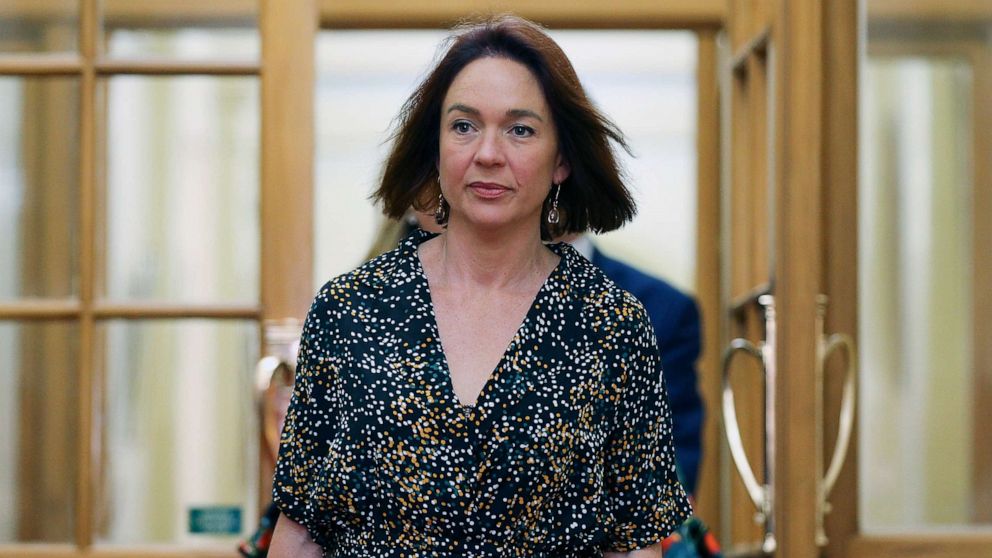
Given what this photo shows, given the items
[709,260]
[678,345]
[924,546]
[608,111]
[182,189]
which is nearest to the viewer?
[924,546]

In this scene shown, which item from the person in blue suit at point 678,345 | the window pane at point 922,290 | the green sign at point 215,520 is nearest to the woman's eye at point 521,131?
the person in blue suit at point 678,345

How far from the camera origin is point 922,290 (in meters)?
4.23

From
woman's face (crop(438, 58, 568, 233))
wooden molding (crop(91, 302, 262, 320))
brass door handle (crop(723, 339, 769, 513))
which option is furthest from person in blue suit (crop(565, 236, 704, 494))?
woman's face (crop(438, 58, 568, 233))

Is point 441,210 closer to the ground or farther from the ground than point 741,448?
farther from the ground

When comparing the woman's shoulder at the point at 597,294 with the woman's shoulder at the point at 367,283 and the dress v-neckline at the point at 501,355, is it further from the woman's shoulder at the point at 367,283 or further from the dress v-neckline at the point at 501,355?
the woman's shoulder at the point at 367,283

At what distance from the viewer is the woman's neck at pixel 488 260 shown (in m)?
2.12

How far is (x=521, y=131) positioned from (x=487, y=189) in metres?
0.08

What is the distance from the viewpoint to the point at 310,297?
3.67m

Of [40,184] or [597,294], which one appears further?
[40,184]

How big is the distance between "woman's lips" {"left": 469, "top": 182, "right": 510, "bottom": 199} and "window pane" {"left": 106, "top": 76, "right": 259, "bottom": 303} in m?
1.76

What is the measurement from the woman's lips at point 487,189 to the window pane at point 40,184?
6.22ft

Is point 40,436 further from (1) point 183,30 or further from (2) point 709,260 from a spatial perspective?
(2) point 709,260

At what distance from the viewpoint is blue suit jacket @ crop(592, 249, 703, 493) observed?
3.82 meters

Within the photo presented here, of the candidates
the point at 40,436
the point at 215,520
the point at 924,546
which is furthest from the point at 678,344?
the point at 40,436
